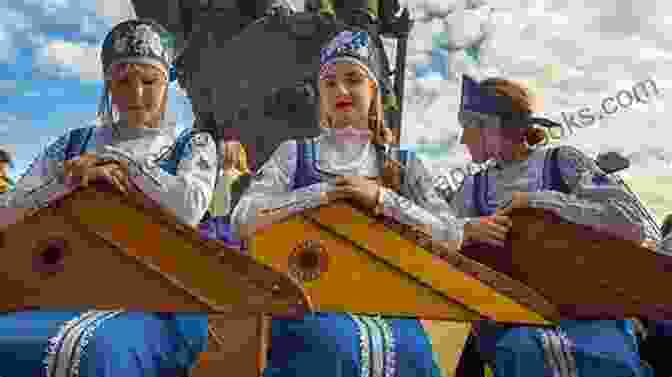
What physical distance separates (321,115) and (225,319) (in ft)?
2.84

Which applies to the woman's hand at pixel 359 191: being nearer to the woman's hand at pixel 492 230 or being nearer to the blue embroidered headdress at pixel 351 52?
the woman's hand at pixel 492 230

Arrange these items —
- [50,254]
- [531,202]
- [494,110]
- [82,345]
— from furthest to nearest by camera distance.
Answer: [494,110], [531,202], [50,254], [82,345]

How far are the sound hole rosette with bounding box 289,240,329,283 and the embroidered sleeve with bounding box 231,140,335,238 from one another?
9 cm

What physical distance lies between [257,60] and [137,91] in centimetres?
478

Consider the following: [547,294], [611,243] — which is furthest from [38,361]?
[611,243]

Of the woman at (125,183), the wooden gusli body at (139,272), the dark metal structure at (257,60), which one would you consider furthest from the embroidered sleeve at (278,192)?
the dark metal structure at (257,60)

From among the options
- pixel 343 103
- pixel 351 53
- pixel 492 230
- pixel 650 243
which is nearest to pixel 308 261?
pixel 492 230

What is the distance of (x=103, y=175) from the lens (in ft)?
4.92

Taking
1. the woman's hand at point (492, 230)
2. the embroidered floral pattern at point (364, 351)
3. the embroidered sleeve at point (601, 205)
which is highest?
the embroidered sleeve at point (601, 205)

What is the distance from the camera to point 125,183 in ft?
4.97

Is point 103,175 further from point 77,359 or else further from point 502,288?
point 502,288

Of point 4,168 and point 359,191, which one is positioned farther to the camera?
point 4,168

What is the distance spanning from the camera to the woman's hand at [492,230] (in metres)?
1.64

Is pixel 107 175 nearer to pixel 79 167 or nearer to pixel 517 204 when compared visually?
pixel 79 167
